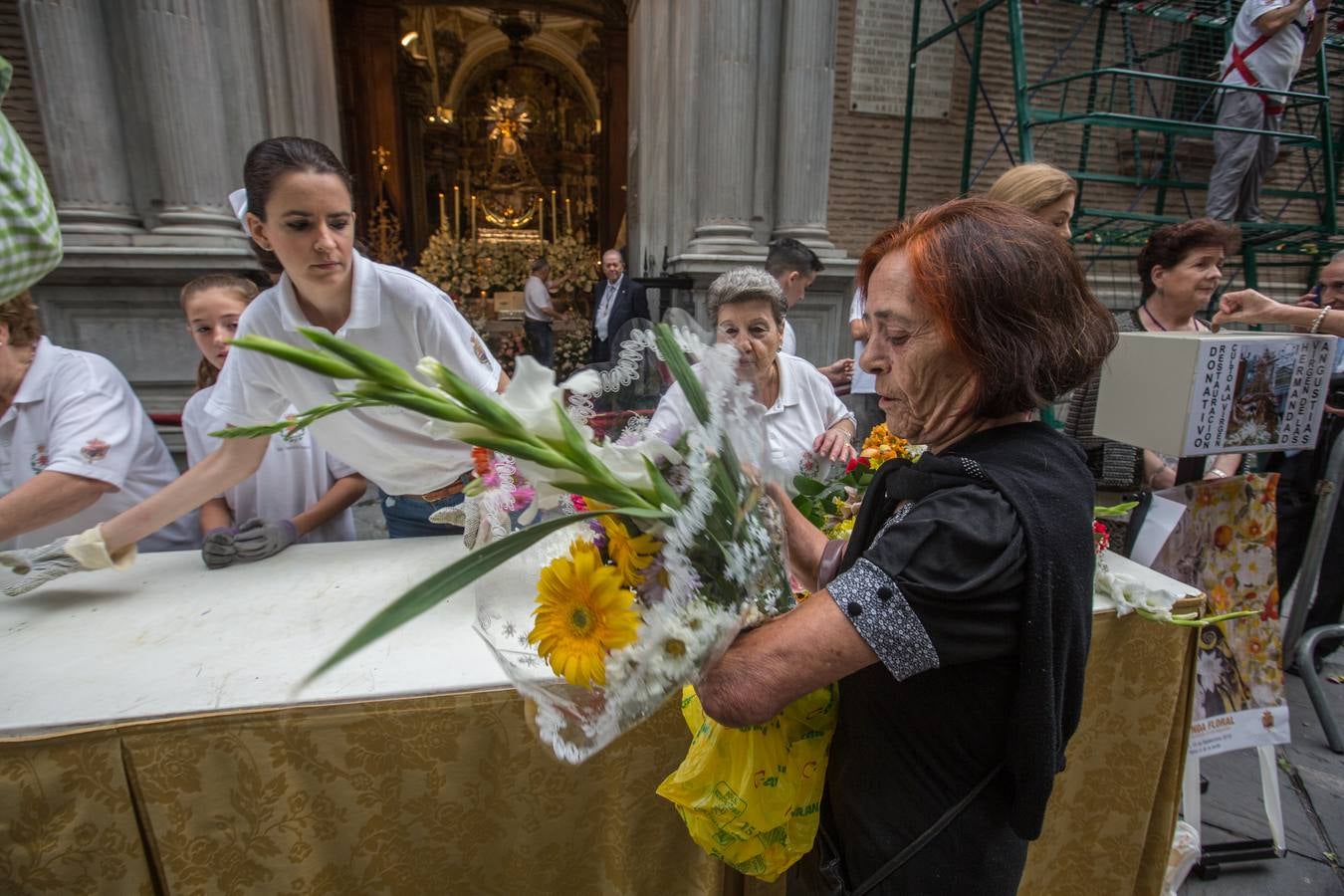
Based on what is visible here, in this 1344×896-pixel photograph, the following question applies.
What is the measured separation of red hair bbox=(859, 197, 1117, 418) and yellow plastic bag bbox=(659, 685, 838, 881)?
51 centimetres

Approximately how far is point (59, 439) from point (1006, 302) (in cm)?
219

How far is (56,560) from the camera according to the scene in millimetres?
1563

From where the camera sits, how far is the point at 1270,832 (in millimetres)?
2152

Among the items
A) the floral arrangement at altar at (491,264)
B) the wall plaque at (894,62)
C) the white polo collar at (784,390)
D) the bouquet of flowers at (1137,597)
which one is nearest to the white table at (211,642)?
the white polo collar at (784,390)

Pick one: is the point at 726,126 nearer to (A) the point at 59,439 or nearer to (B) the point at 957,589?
(A) the point at 59,439

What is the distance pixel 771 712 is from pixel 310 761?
930 millimetres

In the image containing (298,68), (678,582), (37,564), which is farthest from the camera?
(298,68)

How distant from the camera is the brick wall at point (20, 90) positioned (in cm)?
469

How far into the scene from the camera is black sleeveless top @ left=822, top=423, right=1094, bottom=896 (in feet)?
2.48

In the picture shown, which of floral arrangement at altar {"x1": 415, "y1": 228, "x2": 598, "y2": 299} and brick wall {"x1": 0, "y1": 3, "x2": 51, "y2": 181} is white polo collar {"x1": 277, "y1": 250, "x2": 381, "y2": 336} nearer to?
brick wall {"x1": 0, "y1": 3, "x2": 51, "y2": 181}

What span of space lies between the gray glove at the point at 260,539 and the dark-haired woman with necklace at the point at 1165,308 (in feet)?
8.24

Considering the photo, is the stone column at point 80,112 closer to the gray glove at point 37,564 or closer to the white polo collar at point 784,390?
the gray glove at point 37,564

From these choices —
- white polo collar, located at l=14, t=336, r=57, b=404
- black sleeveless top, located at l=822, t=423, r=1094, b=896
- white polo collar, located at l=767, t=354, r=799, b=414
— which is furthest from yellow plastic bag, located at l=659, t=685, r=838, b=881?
white polo collar, located at l=14, t=336, r=57, b=404

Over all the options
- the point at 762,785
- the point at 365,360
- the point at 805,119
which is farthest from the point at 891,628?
the point at 805,119
